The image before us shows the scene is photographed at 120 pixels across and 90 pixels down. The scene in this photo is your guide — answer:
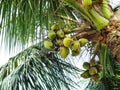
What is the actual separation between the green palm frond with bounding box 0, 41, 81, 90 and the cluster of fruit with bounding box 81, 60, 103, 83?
3.15ft

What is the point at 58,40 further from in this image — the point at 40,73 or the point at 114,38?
the point at 40,73

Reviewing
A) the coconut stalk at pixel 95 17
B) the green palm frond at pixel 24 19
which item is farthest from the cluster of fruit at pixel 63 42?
the green palm frond at pixel 24 19

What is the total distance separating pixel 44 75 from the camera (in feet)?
10.9

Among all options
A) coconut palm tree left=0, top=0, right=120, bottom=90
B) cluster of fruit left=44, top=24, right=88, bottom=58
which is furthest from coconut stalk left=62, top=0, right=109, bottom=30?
cluster of fruit left=44, top=24, right=88, bottom=58

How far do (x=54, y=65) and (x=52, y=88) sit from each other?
224mm

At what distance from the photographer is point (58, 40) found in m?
2.12

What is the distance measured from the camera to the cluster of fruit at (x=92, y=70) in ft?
7.33

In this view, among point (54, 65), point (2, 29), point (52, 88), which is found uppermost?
point (2, 29)

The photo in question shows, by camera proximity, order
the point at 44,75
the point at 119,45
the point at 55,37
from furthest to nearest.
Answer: the point at 44,75 < the point at 55,37 < the point at 119,45

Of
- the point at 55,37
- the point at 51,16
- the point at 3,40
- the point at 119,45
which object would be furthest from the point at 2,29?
the point at 119,45

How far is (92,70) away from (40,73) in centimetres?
119

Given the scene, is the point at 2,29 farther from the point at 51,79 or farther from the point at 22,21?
the point at 51,79

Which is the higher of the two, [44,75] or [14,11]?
[14,11]

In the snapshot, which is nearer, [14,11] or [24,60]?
[14,11]
